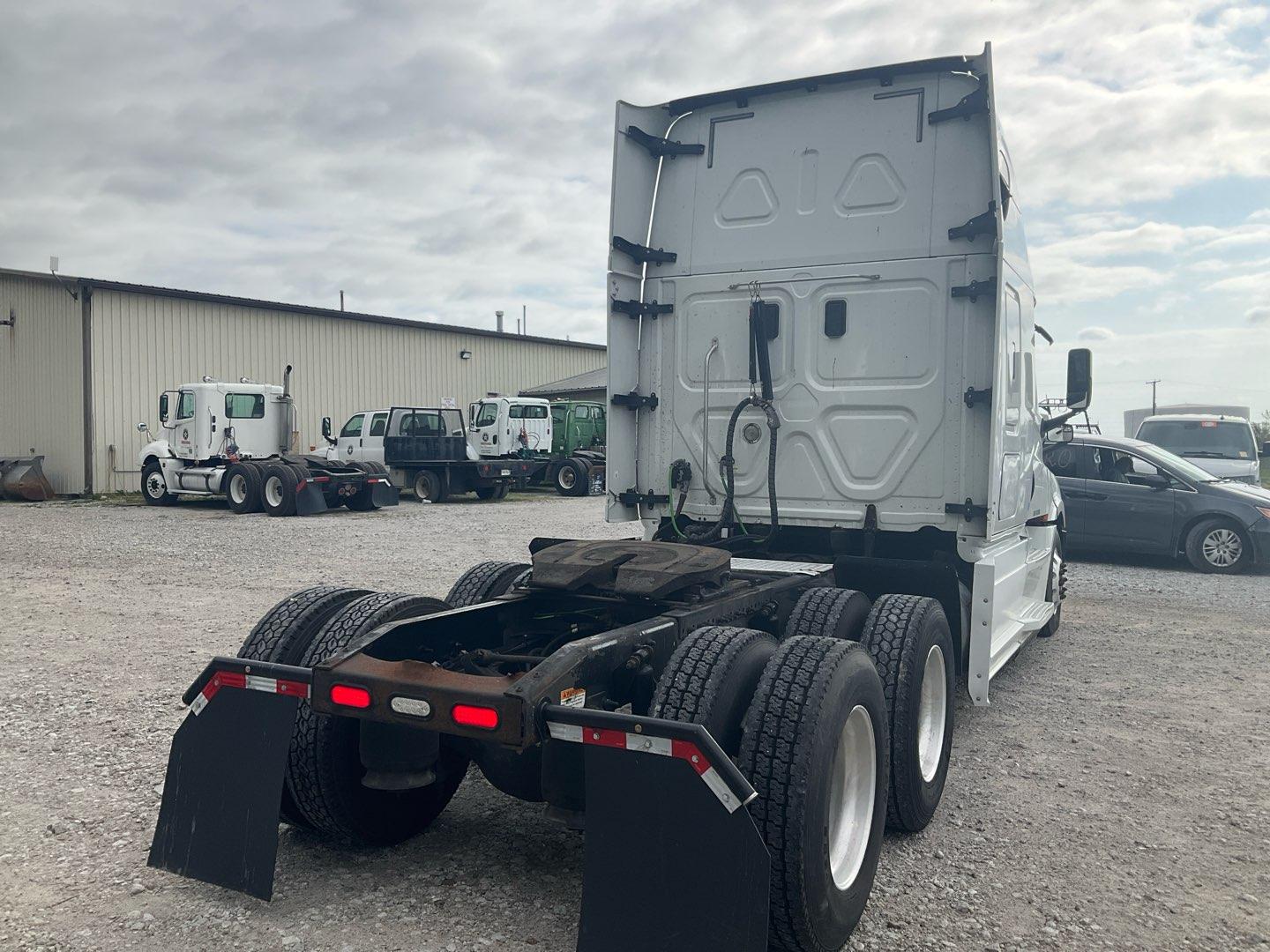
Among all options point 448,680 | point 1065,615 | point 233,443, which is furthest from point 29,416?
point 448,680

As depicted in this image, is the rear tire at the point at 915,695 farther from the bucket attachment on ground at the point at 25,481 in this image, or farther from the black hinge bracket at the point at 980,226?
the bucket attachment on ground at the point at 25,481

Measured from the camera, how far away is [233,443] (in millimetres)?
20578

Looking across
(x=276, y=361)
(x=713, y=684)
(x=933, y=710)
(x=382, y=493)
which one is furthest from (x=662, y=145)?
(x=276, y=361)

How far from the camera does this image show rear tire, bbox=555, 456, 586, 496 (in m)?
24.4

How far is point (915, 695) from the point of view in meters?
3.92

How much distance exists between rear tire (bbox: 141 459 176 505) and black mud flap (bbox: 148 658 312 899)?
19.4m

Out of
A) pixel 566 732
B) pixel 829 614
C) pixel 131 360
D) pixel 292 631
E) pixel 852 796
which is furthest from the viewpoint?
pixel 131 360

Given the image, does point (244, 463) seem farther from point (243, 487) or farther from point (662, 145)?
point (662, 145)

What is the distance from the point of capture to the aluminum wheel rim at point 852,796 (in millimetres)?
3084

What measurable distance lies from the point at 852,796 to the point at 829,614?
103 centimetres

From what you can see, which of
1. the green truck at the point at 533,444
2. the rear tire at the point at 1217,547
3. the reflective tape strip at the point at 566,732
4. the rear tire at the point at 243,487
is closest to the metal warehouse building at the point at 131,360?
the green truck at the point at 533,444

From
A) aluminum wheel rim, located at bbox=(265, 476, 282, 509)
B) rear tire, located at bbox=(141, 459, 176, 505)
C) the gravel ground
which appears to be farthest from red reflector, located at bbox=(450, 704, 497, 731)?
rear tire, located at bbox=(141, 459, 176, 505)

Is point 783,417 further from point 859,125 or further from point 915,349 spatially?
point 859,125

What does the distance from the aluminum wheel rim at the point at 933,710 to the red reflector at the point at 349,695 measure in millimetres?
2328
